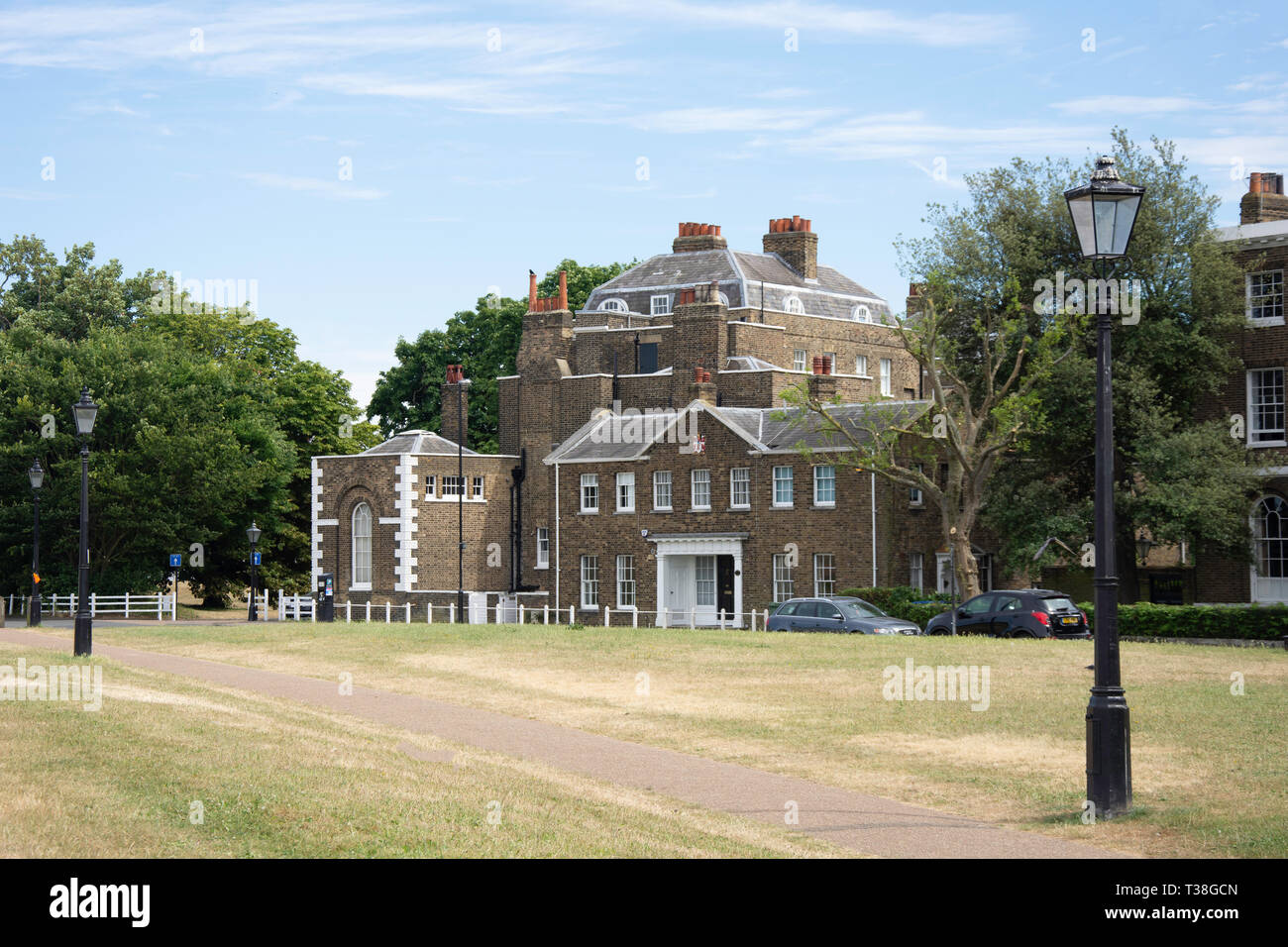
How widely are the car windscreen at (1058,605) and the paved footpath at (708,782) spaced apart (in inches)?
676

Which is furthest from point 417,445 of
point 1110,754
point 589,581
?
point 1110,754

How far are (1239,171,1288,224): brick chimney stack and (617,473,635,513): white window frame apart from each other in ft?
80.4

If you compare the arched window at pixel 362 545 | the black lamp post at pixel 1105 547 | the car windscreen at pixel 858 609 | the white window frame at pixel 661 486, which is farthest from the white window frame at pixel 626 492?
the black lamp post at pixel 1105 547

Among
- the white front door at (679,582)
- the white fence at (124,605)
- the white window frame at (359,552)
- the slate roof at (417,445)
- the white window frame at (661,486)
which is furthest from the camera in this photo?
the white window frame at (359,552)

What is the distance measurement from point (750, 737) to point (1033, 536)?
28.8 meters

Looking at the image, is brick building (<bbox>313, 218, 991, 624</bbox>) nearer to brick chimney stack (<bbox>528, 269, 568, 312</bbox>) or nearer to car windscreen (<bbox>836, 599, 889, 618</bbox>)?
brick chimney stack (<bbox>528, 269, 568, 312</bbox>)

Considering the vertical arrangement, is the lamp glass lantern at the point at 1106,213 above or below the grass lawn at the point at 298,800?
above

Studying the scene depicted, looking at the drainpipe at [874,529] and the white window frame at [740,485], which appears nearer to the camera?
the drainpipe at [874,529]

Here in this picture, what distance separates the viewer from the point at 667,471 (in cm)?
5872

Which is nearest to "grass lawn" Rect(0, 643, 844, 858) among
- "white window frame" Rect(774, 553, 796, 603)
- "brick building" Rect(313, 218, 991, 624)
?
"brick building" Rect(313, 218, 991, 624)

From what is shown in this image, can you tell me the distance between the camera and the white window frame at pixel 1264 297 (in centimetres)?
4669

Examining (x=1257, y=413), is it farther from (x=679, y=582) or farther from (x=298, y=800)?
(x=298, y=800)

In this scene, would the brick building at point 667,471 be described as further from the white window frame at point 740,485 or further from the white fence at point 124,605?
the white fence at point 124,605
